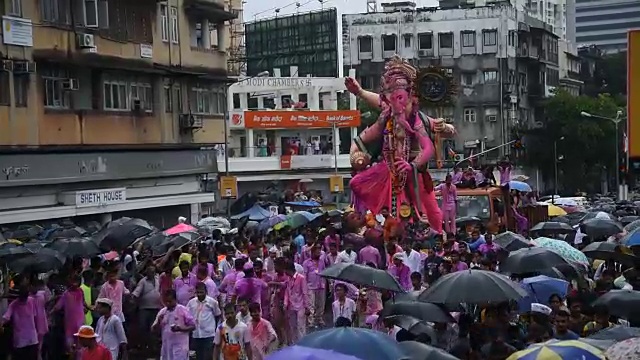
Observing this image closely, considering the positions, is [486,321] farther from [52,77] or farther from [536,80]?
[536,80]

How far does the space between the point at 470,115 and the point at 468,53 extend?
3.65m

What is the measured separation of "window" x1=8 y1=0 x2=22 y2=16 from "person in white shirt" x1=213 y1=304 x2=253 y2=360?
1793 centimetres

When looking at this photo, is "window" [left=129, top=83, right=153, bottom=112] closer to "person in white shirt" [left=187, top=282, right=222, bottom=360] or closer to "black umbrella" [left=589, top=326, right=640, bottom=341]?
"person in white shirt" [left=187, top=282, right=222, bottom=360]

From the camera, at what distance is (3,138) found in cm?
2777

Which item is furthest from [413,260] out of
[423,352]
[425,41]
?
[425,41]

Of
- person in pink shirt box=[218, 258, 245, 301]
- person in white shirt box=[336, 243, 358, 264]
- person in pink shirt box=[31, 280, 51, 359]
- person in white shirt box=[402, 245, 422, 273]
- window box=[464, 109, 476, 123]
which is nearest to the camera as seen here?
person in pink shirt box=[31, 280, 51, 359]

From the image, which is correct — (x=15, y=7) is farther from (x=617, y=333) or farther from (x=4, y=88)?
(x=617, y=333)

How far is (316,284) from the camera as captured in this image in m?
16.3

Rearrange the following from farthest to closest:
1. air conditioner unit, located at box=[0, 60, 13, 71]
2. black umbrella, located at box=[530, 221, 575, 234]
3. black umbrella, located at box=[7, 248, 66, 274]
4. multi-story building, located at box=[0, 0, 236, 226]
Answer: multi-story building, located at box=[0, 0, 236, 226]
air conditioner unit, located at box=[0, 60, 13, 71]
black umbrella, located at box=[530, 221, 575, 234]
black umbrella, located at box=[7, 248, 66, 274]

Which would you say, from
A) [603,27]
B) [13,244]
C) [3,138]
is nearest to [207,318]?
[13,244]

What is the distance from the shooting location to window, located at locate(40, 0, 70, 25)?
29.6 meters

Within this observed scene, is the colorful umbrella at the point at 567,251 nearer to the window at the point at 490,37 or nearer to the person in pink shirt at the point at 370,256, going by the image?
the person in pink shirt at the point at 370,256

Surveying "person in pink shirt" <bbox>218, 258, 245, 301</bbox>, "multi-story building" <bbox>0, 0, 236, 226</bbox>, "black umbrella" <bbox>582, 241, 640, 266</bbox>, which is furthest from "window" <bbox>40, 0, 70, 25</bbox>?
"black umbrella" <bbox>582, 241, 640, 266</bbox>

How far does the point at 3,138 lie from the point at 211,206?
1599 cm
